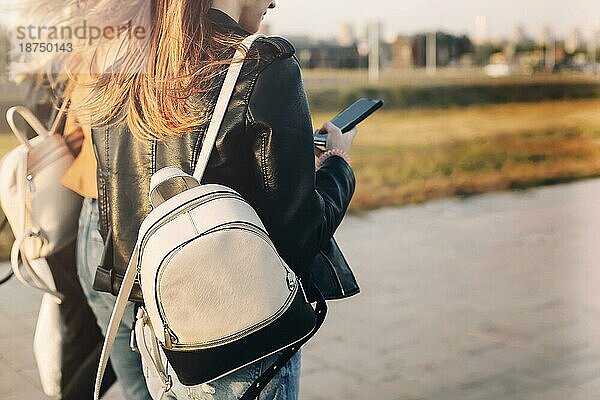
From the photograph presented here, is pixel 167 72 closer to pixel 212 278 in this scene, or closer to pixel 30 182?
pixel 212 278

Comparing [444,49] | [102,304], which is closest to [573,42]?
[444,49]

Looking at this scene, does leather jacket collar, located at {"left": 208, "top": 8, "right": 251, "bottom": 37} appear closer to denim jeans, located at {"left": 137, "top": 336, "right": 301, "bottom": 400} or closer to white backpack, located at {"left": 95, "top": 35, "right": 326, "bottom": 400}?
white backpack, located at {"left": 95, "top": 35, "right": 326, "bottom": 400}

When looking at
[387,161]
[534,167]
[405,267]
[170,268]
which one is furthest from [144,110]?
[534,167]

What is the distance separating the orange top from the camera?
1.97 meters

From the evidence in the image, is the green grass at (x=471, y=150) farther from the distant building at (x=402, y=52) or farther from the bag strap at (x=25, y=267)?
the bag strap at (x=25, y=267)

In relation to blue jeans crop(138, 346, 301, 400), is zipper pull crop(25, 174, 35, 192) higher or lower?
higher

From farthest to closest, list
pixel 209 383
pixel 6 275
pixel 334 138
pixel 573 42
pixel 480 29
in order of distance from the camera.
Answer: pixel 573 42
pixel 480 29
pixel 6 275
pixel 334 138
pixel 209 383

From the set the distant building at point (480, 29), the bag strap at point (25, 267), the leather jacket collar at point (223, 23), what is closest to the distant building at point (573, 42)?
the distant building at point (480, 29)

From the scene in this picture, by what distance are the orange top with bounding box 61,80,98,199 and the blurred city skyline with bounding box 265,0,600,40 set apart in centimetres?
54

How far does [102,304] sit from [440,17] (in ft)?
4.32

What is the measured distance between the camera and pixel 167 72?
1740mm

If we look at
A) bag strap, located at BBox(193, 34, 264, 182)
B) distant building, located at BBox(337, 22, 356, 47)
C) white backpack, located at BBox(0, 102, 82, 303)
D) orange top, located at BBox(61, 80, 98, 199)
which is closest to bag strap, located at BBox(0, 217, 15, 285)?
white backpack, located at BBox(0, 102, 82, 303)

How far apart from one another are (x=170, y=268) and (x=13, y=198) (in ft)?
2.24

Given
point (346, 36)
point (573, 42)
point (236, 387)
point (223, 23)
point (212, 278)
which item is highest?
point (223, 23)
